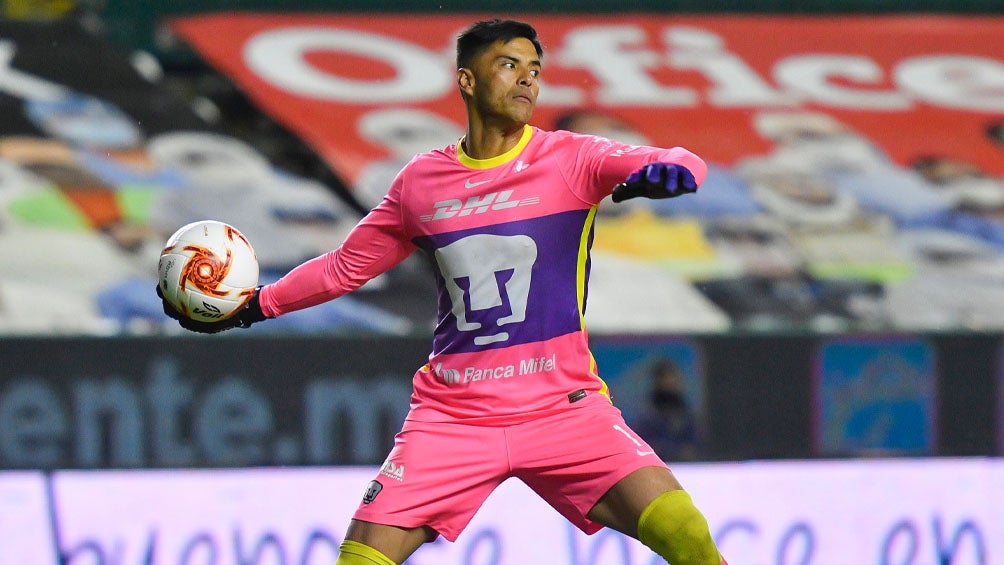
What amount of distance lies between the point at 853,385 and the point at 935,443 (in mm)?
642

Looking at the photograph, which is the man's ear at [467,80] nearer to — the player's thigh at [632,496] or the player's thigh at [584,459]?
the player's thigh at [584,459]

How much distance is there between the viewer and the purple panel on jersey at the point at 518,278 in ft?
13.8

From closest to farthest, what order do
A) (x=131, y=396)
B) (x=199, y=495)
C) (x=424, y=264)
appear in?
1. (x=199, y=495)
2. (x=131, y=396)
3. (x=424, y=264)

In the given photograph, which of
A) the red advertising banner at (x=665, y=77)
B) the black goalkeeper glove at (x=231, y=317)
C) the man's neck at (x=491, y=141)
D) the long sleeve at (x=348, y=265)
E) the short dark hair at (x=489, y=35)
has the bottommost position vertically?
the black goalkeeper glove at (x=231, y=317)

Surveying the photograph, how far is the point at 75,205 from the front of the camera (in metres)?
9.60

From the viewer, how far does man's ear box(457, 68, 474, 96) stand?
438cm

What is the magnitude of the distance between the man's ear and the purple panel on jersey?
18.2 inches

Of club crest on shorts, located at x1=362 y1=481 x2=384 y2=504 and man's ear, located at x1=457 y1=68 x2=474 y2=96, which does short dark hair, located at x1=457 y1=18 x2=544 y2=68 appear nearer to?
man's ear, located at x1=457 y1=68 x2=474 y2=96

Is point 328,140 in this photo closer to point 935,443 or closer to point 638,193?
point 935,443

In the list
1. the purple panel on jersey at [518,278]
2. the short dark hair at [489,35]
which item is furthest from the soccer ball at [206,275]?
the short dark hair at [489,35]

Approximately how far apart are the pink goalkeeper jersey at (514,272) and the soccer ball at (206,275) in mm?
644

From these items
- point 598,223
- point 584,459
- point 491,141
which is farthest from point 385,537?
point 598,223

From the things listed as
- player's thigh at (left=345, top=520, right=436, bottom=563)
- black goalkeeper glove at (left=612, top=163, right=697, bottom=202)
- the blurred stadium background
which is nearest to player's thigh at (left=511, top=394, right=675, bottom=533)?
player's thigh at (left=345, top=520, right=436, bottom=563)

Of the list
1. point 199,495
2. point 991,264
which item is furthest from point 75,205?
point 991,264
